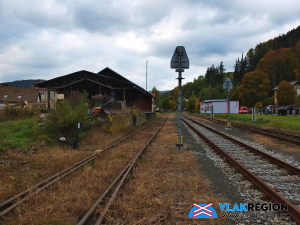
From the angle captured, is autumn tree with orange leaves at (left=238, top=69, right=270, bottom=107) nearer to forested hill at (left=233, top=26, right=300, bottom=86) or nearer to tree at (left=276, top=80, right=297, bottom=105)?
tree at (left=276, top=80, right=297, bottom=105)

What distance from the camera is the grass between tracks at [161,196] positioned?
3.49m

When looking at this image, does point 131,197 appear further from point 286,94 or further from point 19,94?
point 286,94

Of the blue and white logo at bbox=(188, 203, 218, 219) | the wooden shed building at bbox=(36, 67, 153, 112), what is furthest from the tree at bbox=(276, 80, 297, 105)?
the blue and white logo at bbox=(188, 203, 218, 219)

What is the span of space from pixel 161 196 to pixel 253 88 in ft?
241

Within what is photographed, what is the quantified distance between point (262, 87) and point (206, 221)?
75.0 meters

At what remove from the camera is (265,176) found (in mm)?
5652

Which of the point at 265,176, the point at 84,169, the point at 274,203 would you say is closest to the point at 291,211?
the point at 274,203

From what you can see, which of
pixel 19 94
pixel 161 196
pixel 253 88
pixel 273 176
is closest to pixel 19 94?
pixel 19 94

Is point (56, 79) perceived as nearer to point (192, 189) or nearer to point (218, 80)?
point (192, 189)

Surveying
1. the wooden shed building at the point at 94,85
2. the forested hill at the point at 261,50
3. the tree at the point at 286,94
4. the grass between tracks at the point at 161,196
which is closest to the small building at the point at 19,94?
the wooden shed building at the point at 94,85

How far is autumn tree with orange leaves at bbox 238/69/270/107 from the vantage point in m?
70.1

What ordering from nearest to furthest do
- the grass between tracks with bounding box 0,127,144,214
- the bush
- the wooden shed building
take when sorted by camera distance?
the grass between tracks with bounding box 0,127,144,214 → the bush → the wooden shed building

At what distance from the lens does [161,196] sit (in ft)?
14.3

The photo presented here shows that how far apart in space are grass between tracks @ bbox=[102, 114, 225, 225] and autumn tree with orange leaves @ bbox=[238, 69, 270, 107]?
230ft
